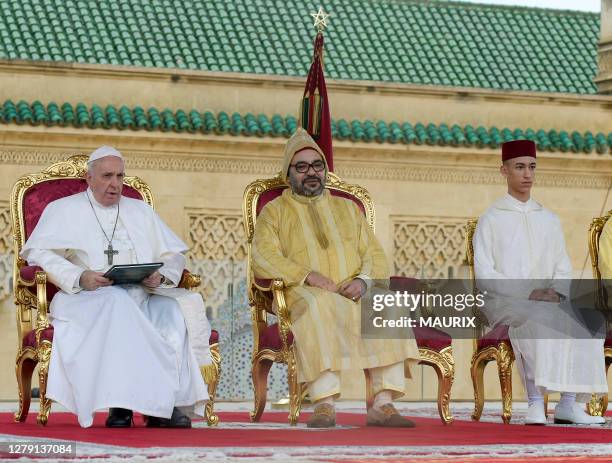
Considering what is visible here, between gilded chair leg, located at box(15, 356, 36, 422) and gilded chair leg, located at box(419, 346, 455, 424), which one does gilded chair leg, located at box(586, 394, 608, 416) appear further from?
gilded chair leg, located at box(15, 356, 36, 422)

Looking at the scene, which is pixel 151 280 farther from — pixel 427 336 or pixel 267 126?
pixel 267 126

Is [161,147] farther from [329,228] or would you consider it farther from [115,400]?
[115,400]

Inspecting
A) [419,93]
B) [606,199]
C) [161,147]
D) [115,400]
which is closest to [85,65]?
[161,147]

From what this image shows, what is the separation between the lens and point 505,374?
956 centimetres

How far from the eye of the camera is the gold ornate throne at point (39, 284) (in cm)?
862

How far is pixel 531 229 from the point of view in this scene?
32.9ft

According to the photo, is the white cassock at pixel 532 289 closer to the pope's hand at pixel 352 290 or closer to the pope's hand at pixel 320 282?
the pope's hand at pixel 352 290

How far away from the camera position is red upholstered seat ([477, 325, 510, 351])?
378 inches

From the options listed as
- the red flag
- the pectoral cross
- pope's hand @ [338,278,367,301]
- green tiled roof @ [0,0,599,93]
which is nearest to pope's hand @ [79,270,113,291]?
the pectoral cross

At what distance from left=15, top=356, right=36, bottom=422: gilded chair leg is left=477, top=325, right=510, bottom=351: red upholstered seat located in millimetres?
2598

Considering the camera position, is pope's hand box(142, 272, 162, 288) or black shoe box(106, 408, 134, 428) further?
pope's hand box(142, 272, 162, 288)

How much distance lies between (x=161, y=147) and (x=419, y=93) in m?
3.35

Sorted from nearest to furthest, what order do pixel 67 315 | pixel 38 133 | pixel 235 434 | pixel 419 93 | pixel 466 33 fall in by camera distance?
pixel 235 434 < pixel 67 315 < pixel 38 133 < pixel 419 93 < pixel 466 33

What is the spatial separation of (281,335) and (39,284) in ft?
4.32
